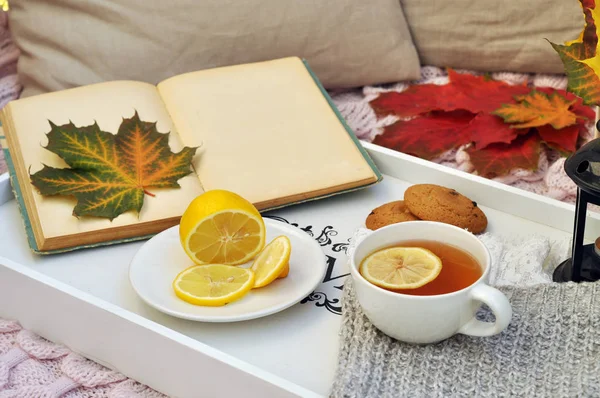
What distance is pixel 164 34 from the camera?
1246 millimetres

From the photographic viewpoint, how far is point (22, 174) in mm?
978

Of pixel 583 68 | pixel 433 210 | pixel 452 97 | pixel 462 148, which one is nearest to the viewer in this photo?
pixel 583 68

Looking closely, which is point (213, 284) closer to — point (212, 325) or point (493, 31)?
point (212, 325)

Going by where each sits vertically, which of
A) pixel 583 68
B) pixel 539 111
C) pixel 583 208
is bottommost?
pixel 539 111

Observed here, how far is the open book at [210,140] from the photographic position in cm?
92

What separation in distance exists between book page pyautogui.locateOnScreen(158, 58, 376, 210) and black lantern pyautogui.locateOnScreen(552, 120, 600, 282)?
0.28 meters

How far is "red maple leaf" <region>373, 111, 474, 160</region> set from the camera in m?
1.14

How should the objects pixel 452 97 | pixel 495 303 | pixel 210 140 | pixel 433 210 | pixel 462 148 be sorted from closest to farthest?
pixel 495 303, pixel 433 210, pixel 210 140, pixel 462 148, pixel 452 97

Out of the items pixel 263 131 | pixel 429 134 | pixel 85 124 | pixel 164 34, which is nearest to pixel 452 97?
pixel 429 134

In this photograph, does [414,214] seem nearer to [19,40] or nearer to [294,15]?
[294,15]

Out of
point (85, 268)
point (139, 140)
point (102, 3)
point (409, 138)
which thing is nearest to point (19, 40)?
point (102, 3)

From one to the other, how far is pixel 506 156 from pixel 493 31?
324mm

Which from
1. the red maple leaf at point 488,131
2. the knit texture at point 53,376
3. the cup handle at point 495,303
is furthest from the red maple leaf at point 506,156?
the knit texture at point 53,376

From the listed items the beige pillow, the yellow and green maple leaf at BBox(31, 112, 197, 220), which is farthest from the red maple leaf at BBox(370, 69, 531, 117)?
the yellow and green maple leaf at BBox(31, 112, 197, 220)
